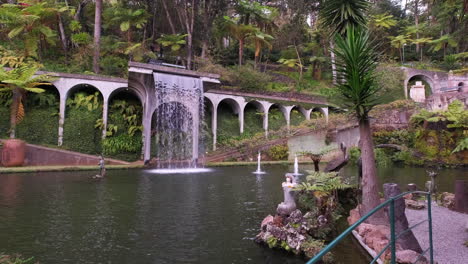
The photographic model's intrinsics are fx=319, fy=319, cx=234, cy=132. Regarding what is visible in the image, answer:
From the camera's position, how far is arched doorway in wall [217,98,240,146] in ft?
83.7

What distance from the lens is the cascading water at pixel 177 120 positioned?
64.5 feet

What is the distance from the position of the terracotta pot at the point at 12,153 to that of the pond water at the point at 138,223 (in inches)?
241

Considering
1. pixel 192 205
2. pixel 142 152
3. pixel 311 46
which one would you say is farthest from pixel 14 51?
pixel 311 46

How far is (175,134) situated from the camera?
21.8m

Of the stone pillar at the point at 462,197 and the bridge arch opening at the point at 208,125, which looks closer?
the stone pillar at the point at 462,197

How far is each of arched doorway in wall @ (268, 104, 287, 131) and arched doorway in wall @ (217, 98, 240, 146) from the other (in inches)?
122

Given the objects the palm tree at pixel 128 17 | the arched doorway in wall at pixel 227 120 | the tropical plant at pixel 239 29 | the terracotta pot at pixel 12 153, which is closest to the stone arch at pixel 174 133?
the arched doorway in wall at pixel 227 120

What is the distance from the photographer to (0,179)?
41.7 feet

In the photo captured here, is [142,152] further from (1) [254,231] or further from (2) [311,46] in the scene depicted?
(2) [311,46]

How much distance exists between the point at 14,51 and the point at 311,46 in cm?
2927

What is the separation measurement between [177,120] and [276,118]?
10227 millimetres

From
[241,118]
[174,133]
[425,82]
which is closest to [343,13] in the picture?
[174,133]

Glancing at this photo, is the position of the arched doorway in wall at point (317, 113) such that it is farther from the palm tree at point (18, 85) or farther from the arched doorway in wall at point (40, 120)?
the palm tree at point (18, 85)

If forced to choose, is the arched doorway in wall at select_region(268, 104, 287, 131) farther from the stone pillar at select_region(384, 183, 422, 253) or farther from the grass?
the stone pillar at select_region(384, 183, 422, 253)
